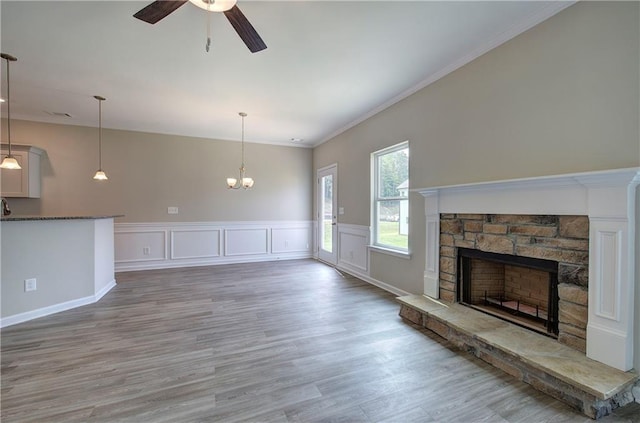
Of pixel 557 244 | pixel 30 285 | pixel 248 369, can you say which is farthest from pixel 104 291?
pixel 557 244

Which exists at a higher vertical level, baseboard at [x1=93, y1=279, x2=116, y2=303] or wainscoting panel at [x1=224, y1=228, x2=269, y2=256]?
wainscoting panel at [x1=224, y1=228, x2=269, y2=256]

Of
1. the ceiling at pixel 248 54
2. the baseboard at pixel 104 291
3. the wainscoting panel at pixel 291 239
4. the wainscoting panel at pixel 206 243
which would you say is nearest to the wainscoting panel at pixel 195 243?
the wainscoting panel at pixel 206 243

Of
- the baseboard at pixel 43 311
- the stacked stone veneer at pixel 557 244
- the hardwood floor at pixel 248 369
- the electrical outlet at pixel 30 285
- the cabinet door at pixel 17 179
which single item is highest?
the cabinet door at pixel 17 179

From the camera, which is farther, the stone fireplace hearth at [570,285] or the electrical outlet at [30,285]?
the electrical outlet at [30,285]

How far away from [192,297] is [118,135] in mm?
3874

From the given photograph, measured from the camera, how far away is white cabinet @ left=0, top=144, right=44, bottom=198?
4.71 m

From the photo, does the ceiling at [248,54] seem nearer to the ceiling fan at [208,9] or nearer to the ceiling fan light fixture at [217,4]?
the ceiling fan at [208,9]

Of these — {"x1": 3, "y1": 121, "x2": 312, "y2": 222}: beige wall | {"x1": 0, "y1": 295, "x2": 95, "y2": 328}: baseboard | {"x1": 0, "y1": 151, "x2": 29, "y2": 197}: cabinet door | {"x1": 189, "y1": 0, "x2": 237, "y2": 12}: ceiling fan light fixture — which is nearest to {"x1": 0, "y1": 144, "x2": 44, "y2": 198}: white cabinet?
{"x1": 0, "y1": 151, "x2": 29, "y2": 197}: cabinet door

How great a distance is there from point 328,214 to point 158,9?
506 centimetres

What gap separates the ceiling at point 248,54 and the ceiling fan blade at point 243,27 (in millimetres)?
359

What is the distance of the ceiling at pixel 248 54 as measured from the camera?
2.32 m

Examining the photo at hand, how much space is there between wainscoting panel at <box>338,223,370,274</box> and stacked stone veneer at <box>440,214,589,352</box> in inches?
81.2

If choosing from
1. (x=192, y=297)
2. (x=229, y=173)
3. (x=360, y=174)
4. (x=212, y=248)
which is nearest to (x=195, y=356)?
(x=192, y=297)

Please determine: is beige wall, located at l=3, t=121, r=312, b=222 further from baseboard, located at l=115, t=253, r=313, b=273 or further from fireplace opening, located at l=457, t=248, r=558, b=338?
fireplace opening, located at l=457, t=248, r=558, b=338
